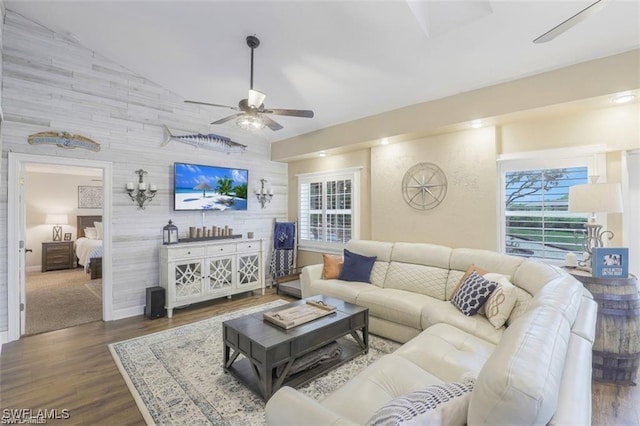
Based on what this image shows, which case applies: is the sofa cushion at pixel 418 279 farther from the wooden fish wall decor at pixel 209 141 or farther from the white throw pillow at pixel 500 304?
the wooden fish wall decor at pixel 209 141

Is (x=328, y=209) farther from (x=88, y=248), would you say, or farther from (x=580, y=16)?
(x=88, y=248)

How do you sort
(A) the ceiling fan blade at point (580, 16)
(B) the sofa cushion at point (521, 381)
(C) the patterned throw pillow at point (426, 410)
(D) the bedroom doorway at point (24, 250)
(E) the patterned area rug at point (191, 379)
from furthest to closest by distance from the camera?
(D) the bedroom doorway at point (24, 250) → (E) the patterned area rug at point (191, 379) → (A) the ceiling fan blade at point (580, 16) → (C) the patterned throw pillow at point (426, 410) → (B) the sofa cushion at point (521, 381)

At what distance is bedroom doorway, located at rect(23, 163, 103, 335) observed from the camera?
5157 millimetres

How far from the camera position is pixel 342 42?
3.02 meters

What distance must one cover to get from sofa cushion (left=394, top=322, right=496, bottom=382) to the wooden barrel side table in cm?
97

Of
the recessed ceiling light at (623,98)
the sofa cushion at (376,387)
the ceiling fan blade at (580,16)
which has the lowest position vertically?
the sofa cushion at (376,387)

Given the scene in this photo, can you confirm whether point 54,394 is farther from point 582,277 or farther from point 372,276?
point 582,277

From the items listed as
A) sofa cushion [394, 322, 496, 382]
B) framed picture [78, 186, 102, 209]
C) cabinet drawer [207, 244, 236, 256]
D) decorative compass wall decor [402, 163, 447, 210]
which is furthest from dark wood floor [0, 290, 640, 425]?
framed picture [78, 186, 102, 209]

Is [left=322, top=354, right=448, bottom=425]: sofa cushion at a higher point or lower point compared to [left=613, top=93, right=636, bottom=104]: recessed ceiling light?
lower

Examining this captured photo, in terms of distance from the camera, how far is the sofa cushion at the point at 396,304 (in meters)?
2.97

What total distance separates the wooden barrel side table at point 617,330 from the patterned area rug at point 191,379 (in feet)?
5.51

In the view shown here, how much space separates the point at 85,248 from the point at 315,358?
6.47 m

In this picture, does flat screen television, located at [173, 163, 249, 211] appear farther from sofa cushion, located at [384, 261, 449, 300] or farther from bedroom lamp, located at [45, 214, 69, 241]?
bedroom lamp, located at [45, 214, 69, 241]

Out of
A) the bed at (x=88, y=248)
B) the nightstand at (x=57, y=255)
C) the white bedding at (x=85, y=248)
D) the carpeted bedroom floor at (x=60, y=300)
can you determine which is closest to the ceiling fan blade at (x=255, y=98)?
the carpeted bedroom floor at (x=60, y=300)
